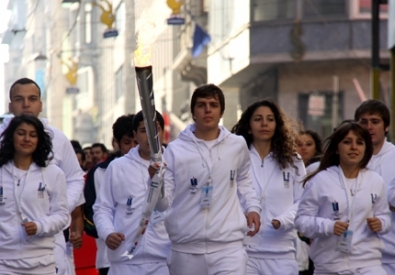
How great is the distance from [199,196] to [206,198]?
Result: 0.25 ft

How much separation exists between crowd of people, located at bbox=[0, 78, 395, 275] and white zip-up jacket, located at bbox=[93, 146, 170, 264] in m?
0.02

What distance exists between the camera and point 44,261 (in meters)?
A: 8.88

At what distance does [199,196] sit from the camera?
29.5 ft

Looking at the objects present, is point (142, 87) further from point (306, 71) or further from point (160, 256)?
point (306, 71)

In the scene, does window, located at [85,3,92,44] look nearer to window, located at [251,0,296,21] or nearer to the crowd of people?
window, located at [251,0,296,21]

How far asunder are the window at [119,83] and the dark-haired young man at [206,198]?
2361 centimetres

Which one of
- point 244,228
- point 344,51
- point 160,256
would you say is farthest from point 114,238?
point 344,51

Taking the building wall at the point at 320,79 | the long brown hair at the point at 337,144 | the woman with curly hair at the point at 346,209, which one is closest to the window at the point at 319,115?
the building wall at the point at 320,79

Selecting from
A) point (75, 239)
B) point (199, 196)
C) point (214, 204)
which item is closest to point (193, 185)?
point (199, 196)

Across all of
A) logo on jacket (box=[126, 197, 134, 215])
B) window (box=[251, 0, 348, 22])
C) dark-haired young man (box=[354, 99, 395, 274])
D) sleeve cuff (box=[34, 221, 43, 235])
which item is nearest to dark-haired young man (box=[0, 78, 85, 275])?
logo on jacket (box=[126, 197, 134, 215])

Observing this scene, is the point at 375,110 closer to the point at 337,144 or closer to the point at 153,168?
the point at 337,144

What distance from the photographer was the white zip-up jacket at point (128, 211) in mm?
10031

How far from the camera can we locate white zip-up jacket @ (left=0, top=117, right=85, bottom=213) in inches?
390

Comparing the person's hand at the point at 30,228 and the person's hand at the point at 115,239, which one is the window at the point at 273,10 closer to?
the person's hand at the point at 115,239
